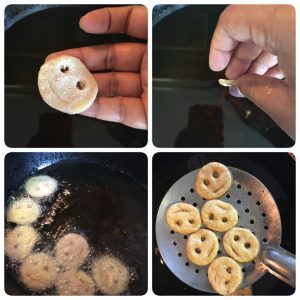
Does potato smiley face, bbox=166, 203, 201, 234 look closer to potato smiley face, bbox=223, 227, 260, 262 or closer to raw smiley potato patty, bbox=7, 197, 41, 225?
potato smiley face, bbox=223, 227, 260, 262

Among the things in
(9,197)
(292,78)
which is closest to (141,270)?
(9,197)

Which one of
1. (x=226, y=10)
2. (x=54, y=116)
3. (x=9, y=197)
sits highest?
(x=226, y=10)

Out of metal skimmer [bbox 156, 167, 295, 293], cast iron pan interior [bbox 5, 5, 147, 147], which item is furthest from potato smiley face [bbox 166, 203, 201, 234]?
cast iron pan interior [bbox 5, 5, 147, 147]

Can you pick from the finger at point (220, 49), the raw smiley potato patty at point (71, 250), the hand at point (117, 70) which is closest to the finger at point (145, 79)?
the hand at point (117, 70)

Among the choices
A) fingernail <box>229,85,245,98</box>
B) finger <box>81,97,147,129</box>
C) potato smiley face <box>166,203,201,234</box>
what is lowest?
potato smiley face <box>166,203,201,234</box>

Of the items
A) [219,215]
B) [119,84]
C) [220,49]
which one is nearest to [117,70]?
[119,84]

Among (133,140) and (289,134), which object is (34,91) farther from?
(289,134)

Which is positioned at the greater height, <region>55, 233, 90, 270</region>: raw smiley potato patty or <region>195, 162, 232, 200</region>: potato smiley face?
<region>195, 162, 232, 200</region>: potato smiley face
